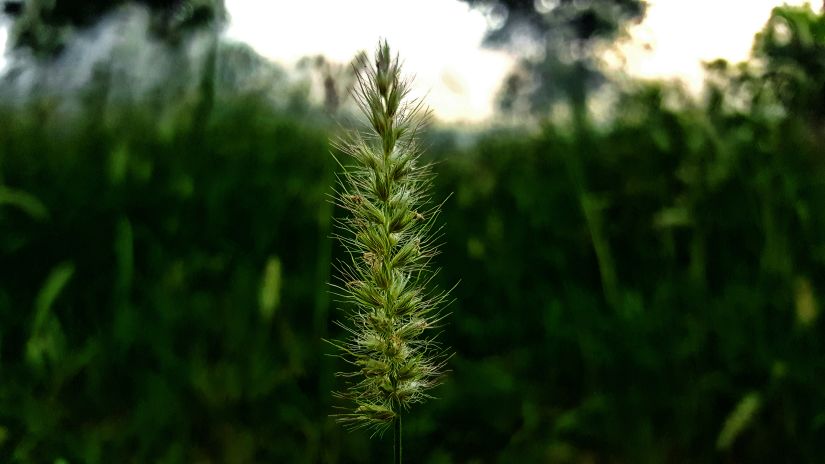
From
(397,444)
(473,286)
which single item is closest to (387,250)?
(397,444)

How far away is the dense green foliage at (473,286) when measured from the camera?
60.7 inches

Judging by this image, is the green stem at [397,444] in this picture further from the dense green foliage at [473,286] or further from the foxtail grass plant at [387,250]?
the dense green foliage at [473,286]

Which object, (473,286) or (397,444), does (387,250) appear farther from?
(473,286)

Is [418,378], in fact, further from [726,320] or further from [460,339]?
[726,320]

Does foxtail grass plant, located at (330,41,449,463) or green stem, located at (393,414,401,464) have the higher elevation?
foxtail grass plant, located at (330,41,449,463)

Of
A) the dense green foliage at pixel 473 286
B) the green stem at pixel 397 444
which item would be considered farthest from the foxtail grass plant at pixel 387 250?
the dense green foliage at pixel 473 286

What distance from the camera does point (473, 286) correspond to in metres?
1.93

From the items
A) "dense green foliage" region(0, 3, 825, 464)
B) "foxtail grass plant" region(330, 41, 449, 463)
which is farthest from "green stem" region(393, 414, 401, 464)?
"dense green foliage" region(0, 3, 825, 464)

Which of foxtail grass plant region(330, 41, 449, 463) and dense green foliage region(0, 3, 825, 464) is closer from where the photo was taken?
foxtail grass plant region(330, 41, 449, 463)

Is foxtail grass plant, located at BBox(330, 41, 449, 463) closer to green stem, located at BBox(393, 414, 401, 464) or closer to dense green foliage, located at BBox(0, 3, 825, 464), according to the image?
green stem, located at BBox(393, 414, 401, 464)

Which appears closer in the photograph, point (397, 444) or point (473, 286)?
point (397, 444)

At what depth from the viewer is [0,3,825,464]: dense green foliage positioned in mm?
1543

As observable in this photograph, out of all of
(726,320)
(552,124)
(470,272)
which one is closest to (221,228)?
(470,272)

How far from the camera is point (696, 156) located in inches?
81.4
